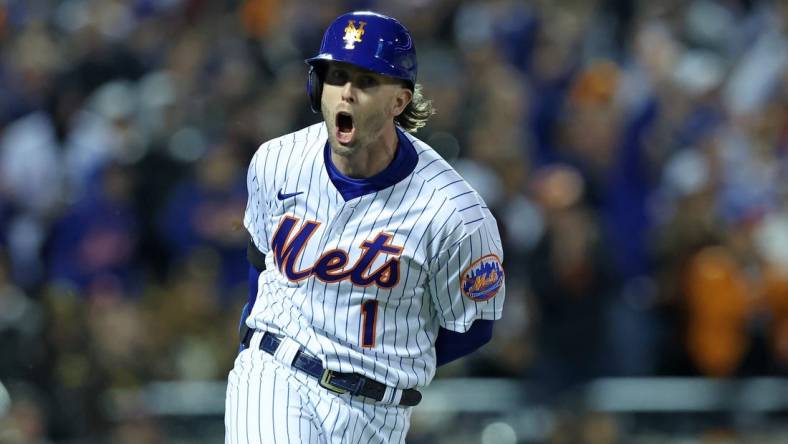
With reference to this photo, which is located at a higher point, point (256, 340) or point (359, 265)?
point (359, 265)

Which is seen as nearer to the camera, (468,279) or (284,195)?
(468,279)

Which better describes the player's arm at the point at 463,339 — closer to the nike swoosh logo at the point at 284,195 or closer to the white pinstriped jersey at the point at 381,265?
the white pinstriped jersey at the point at 381,265

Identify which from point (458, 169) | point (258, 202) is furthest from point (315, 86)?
point (458, 169)

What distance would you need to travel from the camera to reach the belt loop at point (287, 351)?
13.9 ft

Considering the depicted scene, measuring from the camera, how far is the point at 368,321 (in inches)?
165

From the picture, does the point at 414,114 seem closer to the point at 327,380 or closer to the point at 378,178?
the point at 378,178

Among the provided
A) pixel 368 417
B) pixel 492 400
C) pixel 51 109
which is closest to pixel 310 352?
pixel 368 417

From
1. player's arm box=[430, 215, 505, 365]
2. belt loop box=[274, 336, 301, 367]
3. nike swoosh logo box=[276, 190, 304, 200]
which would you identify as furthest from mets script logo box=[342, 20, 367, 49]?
belt loop box=[274, 336, 301, 367]

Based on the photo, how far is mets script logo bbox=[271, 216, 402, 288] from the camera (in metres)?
4.15

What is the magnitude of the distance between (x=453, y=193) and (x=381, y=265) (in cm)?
31

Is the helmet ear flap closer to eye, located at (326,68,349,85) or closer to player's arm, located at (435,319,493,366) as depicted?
eye, located at (326,68,349,85)

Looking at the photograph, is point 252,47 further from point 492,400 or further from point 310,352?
point 310,352

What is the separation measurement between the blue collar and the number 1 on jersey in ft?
1.09

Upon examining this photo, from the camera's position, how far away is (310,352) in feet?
13.9
